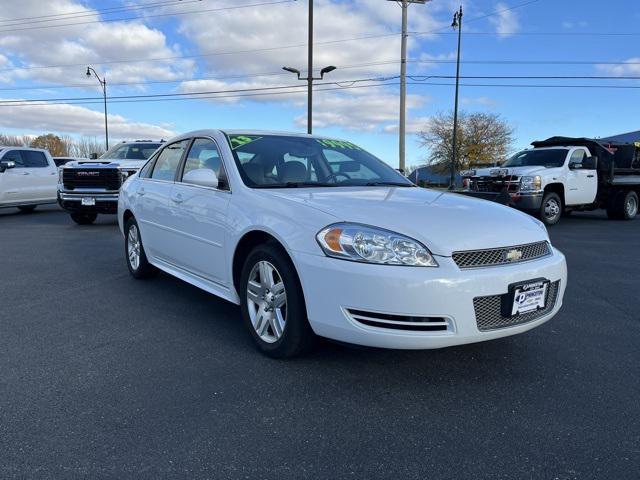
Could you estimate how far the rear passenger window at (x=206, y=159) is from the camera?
406 centimetres

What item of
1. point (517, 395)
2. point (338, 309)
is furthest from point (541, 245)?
point (338, 309)

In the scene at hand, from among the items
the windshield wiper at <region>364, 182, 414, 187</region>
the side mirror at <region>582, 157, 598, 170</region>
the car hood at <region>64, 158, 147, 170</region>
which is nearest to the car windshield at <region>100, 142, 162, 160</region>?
the car hood at <region>64, 158, 147, 170</region>

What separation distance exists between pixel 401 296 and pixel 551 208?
419 inches

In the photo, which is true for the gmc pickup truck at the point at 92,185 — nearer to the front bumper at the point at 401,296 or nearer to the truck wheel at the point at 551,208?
the truck wheel at the point at 551,208

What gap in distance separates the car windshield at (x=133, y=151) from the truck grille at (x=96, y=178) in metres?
1.31

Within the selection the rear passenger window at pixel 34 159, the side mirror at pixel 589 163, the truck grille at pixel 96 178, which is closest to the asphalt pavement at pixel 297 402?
the truck grille at pixel 96 178

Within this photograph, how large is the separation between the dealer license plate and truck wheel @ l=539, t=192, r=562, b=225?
9.51 metres

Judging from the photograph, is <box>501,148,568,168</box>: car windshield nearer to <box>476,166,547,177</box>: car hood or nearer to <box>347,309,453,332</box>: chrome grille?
<box>476,166,547,177</box>: car hood

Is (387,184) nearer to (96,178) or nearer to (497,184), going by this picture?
(497,184)

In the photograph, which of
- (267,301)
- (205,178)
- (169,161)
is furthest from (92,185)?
(267,301)

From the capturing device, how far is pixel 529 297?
308cm

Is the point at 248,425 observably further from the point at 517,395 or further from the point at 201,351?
the point at 517,395

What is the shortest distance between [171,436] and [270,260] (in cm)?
123

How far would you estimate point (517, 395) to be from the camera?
297 centimetres
